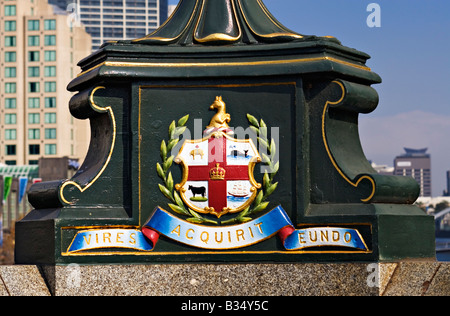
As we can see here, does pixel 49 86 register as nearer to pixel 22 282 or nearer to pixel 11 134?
pixel 11 134

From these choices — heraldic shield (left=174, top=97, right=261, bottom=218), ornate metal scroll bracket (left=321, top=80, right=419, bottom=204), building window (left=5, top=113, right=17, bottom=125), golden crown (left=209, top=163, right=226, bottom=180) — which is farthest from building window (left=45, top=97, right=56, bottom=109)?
golden crown (left=209, top=163, right=226, bottom=180)

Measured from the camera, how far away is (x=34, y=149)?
143 m

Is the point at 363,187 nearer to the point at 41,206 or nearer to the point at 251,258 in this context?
the point at 251,258

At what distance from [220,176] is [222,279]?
1163mm

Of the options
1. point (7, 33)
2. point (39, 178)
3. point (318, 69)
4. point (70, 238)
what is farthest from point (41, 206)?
point (7, 33)

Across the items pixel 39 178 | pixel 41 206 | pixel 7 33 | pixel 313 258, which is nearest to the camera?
pixel 313 258

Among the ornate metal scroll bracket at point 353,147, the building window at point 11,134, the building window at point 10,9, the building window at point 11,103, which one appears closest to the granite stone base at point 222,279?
the ornate metal scroll bracket at point 353,147

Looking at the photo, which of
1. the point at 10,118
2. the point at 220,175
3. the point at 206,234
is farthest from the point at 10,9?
the point at 206,234

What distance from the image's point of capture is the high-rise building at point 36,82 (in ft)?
459

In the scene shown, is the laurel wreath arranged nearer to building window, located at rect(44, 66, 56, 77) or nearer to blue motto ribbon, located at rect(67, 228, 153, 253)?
blue motto ribbon, located at rect(67, 228, 153, 253)

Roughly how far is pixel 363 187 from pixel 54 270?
3550mm

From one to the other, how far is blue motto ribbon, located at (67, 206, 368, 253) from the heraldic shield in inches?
8.9

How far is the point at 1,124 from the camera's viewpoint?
14438 centimetres

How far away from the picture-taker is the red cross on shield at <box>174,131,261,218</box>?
1179cm
